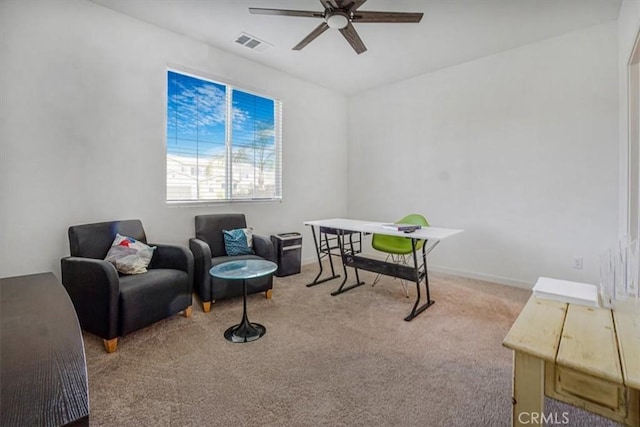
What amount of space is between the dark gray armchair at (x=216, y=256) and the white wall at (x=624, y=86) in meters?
3.29

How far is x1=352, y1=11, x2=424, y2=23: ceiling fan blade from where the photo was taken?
2.22 metres

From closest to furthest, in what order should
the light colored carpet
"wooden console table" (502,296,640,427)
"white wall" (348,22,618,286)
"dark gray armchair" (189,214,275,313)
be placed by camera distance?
"wooden console table" (502,296,640,427) < the light colored carpet < "dark gray armchair" (189,214,275,313) < "white wall" (348,22,618,286)

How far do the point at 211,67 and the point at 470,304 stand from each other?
3.83 meters

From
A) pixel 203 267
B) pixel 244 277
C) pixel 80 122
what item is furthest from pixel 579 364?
pixel 80 122

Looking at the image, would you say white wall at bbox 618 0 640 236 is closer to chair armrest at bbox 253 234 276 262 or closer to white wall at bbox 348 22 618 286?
white wall at bbox 348 22 618 286

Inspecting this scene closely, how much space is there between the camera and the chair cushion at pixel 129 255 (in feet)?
8.07

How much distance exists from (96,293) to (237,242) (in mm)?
1400

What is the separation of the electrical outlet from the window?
354 centimetres

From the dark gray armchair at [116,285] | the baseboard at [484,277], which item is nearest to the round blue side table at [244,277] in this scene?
the dark gray armchair at [116,285]

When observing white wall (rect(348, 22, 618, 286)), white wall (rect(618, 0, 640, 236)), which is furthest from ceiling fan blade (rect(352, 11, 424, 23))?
white wall (rect(348, 22, 618, 286))

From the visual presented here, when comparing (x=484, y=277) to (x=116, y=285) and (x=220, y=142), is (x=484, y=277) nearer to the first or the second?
(x=220, y=142)

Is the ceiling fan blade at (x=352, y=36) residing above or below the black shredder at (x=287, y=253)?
above

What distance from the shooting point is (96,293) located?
213 cm

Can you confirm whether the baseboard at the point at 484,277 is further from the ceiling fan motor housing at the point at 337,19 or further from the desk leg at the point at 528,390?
the ceiling fan motor housing at the point at 337,19
